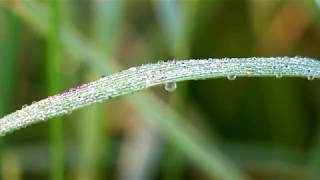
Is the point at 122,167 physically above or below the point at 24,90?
below

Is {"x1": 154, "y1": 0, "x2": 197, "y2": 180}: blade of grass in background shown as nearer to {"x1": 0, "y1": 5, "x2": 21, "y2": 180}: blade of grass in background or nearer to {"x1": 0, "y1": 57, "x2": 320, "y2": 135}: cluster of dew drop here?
{"x1": 0, "y1": 5, "x2": 21, "y2": 180}: blade of grass in background

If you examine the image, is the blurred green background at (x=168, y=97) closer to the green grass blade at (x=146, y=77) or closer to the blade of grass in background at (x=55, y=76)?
the blade of grass in background at (x=55, y=76)

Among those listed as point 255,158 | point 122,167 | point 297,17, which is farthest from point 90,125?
point 297,17

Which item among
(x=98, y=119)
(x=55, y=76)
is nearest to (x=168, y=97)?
(x=98, y=119)

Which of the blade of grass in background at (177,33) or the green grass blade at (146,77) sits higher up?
the blade of grass in background at (177,33)

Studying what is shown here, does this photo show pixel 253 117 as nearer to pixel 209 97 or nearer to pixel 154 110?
pixel 209 97

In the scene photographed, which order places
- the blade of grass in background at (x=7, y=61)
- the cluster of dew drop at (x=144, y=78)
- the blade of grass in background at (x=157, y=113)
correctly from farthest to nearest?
the blade of grass in background at (x=7, y=61)
the blade of grass in background at (x=157, y=113)
the cluster of dew drop at (x=144, y=78)

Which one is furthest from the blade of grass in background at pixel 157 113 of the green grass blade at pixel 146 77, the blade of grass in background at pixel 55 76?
the green grass blade at pixel 146 77

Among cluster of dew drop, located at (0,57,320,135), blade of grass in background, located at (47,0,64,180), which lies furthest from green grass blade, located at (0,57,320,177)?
blade of grass in background, located at (47,0,64,180)
